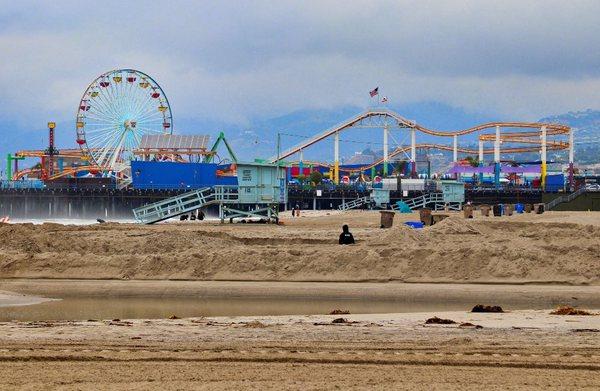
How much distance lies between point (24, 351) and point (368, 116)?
108m

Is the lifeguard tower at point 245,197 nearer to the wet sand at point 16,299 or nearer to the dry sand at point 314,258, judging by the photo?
the dry sand at point 314,258

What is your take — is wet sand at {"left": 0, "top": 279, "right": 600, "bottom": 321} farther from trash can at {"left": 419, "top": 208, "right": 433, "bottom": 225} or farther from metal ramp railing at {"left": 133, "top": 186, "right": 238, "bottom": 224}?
metal ramp railing at {"left": 133, "top": 186, "right": 238, "bottom": 224}

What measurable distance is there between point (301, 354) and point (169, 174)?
7655 cm

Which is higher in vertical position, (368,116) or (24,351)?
(368,116)

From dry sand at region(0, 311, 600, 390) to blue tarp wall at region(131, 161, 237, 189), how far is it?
71242 millimetres

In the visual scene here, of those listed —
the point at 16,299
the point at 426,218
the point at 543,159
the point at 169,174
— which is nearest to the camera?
the point at 16,299

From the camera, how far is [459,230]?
107 ft

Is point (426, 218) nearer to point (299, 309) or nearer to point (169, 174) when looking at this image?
point (299, 309)

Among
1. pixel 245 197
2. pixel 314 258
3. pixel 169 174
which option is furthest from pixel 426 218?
pixel 169 174

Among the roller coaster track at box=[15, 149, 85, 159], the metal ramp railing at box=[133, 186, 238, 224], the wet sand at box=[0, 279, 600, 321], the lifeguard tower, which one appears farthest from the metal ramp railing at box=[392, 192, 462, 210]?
the roller coaster track at box=[15, 149, 85, 159]

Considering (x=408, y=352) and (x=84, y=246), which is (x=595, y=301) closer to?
(x=408, y=352)

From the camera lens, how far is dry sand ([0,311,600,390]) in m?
10.7

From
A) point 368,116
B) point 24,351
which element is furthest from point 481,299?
point 368,116

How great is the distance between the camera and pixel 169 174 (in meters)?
88.1
